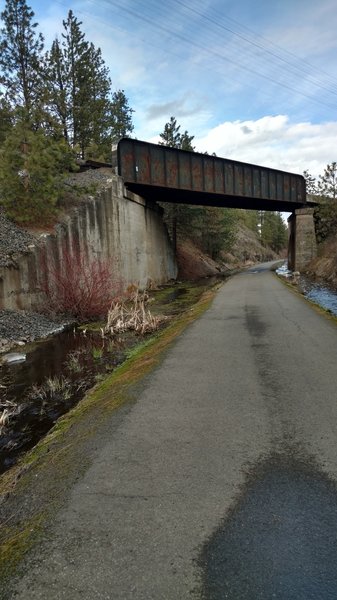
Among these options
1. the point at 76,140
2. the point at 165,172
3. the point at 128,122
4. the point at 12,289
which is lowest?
the point at 12,289

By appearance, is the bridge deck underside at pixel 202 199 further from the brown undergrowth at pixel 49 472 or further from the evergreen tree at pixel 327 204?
the brown undergrowth at pixel 49 472

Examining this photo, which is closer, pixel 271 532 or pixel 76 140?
pixel 271 532

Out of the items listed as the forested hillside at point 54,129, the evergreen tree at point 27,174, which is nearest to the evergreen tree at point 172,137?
the forested hillside at point 54,129

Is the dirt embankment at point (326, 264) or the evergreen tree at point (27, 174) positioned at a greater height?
the evergreen tree at point (27, 174)

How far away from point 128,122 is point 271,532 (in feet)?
196

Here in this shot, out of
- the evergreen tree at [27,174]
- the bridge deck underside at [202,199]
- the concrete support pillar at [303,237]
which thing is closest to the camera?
the evergreen tree at [27,174]

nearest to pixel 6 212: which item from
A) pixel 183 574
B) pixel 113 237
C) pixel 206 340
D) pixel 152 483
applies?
pixel 113 237

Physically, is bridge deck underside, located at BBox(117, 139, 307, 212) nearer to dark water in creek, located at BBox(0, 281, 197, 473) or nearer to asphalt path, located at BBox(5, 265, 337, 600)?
dark water in creek, located at BBox(0, 281, 197, 473)

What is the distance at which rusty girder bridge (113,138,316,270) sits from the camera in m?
28.3

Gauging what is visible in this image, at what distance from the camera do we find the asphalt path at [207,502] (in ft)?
9.22

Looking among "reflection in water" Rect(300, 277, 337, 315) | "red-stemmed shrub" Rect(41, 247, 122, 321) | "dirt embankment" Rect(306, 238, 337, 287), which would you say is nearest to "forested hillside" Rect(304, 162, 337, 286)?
"dirt embankment" Rect(306, 238, 337, 287)

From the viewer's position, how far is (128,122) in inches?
2233

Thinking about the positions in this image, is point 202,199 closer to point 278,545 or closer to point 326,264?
point 326,264

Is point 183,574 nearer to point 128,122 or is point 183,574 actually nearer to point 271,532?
point 271,532
